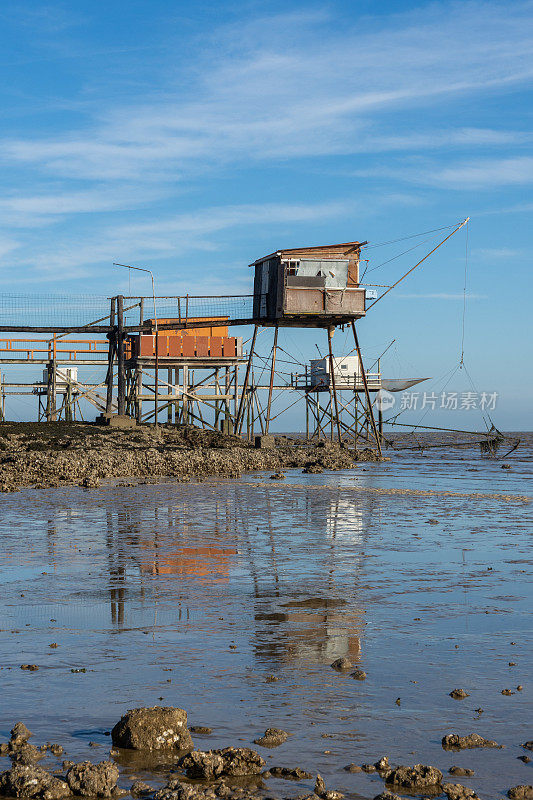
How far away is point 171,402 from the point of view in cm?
4841

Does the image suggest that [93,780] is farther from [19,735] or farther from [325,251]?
[325,251]

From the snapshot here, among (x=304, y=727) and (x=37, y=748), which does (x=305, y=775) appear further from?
(x=37, y=748)

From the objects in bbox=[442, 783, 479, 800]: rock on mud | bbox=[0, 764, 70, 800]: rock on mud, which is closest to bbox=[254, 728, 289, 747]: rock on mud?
bbox=[442, 783, 479, 800]: rock on mud

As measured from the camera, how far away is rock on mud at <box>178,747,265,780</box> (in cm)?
491

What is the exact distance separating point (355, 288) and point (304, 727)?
33.2 meters

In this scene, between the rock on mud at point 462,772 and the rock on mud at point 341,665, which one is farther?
the rock on mud at point 341,665

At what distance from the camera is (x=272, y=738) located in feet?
17.6

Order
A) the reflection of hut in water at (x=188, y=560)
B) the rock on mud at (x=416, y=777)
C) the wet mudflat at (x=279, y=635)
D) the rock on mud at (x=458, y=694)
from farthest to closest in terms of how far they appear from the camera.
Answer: the reflection of hut in water at (x=188, y=560) → the rock on mud at (x=458, y=694) → the wet mudflat at (x=279, y=635) → the rock on mud at (x=416, y=777)

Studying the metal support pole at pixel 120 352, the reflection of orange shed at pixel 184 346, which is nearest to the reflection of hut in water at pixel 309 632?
the metal support pole at pixel 120 352

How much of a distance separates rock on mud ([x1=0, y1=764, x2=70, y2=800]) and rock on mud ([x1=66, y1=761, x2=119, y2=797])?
0.22ft

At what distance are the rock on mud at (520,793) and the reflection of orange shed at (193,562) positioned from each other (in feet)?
20.1

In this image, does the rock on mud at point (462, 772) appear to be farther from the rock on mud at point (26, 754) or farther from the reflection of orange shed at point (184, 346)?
the reflection of orange shed at point (184, 346)

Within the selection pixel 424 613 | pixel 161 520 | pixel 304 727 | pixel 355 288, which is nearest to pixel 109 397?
pixel 355 288

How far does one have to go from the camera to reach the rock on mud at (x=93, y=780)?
4641 millimetres
